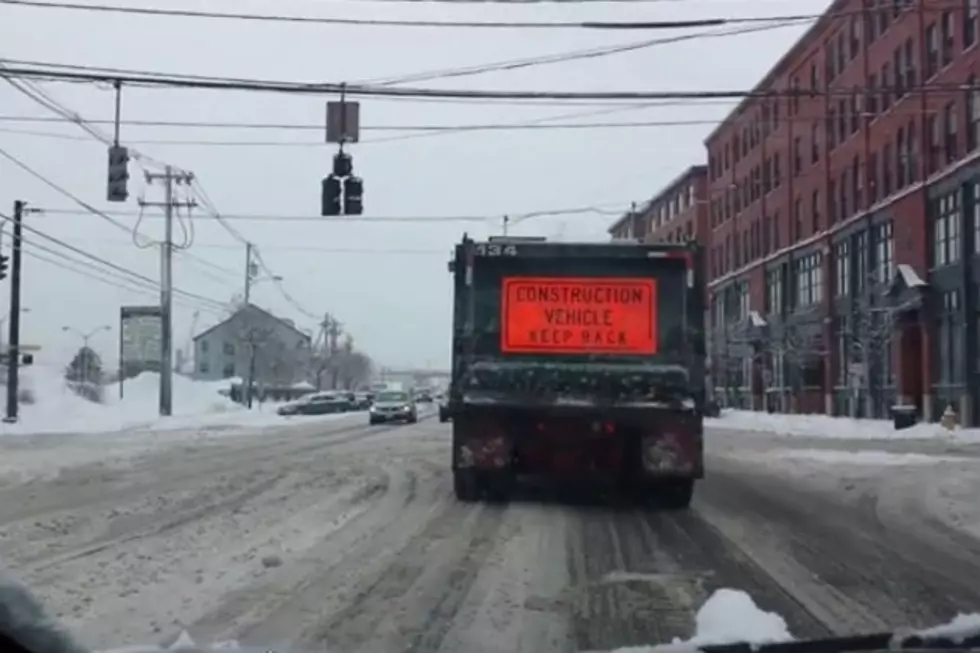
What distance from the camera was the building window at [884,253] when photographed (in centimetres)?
5147

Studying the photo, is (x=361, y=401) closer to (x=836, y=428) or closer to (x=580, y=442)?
(x=836, y=428)

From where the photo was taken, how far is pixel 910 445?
113ft

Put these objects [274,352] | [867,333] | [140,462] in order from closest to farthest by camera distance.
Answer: [140,462] < [867,333] < [274,352]

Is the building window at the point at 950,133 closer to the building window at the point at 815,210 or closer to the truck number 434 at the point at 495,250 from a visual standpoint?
the building window at the point at 815,210

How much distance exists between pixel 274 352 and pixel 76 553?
105m

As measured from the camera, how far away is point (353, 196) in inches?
888

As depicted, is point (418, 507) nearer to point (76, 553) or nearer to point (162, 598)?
point (76, 553)

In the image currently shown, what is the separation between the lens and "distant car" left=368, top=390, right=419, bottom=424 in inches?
2181

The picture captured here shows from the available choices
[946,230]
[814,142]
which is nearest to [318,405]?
[814,142]

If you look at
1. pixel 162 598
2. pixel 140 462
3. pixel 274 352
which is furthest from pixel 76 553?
pixel 274 352

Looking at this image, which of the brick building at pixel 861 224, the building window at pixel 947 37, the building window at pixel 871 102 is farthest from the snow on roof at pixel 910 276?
the building window at pixel 947 37

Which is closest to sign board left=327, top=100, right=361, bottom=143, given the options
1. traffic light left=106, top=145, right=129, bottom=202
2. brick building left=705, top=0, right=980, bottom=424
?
traffic light left=106, top=145, right=129, bottom=202

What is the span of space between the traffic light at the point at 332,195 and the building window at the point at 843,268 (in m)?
38.7

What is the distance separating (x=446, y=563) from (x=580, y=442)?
5.13 metres
